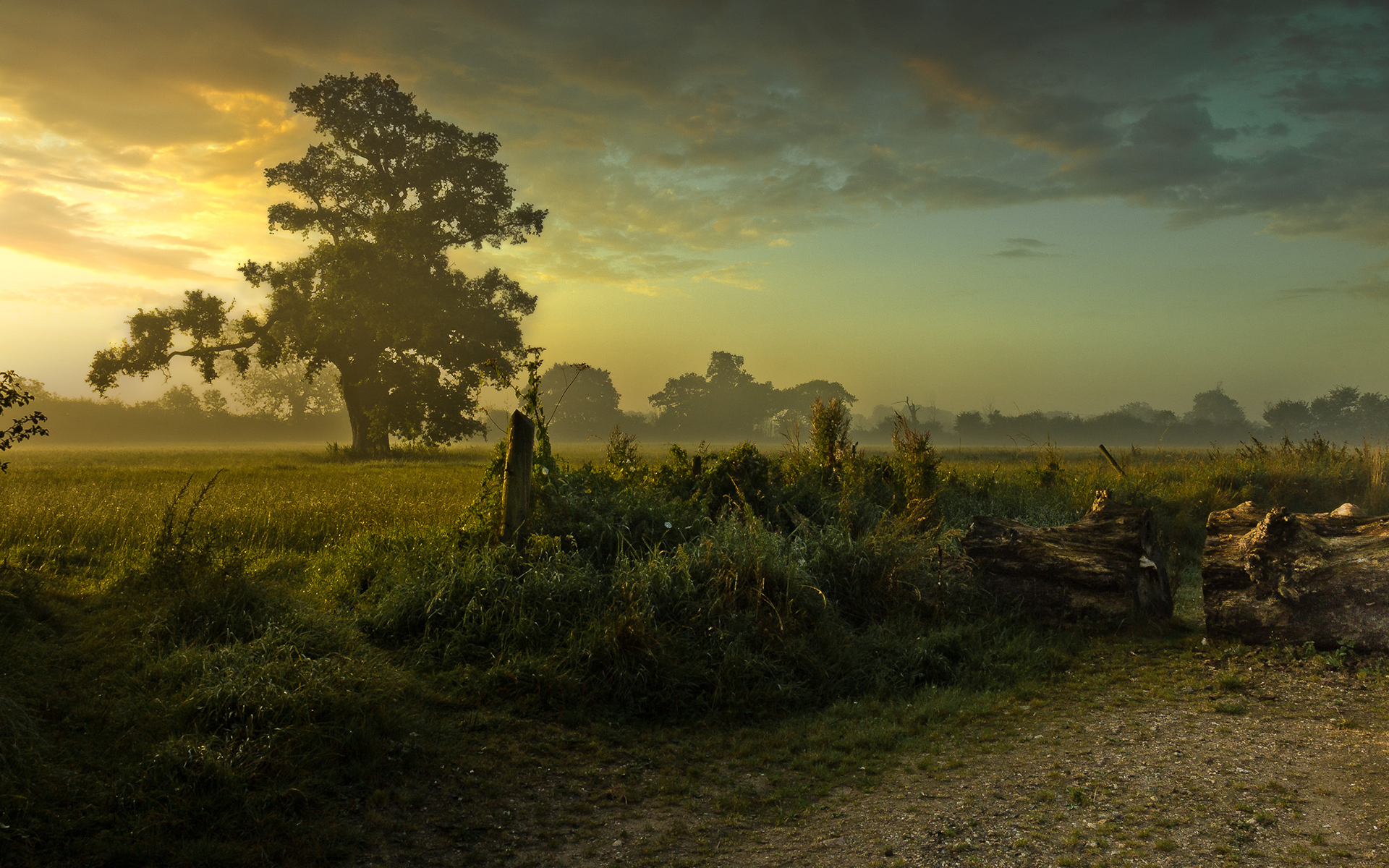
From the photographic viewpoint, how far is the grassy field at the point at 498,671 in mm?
4613

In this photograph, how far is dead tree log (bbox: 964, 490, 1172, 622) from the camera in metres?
8.68

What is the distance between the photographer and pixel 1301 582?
25.4 ft

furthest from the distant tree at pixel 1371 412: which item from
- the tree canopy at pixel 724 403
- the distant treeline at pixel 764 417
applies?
the tree canopy at pixel 724 403

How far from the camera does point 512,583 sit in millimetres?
7477

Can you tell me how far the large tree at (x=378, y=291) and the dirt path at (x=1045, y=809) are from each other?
29.3 metres

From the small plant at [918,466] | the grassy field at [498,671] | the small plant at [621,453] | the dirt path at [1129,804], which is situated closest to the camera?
the dirt path at [1129,804]

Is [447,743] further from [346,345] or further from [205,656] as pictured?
[346,345]

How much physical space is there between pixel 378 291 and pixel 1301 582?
31.2m

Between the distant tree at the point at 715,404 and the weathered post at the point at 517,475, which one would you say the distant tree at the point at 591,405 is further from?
the weathered post at the point at 517,475

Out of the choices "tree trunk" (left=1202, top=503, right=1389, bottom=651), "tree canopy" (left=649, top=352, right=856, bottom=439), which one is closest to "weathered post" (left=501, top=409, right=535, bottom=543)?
"tree trunk" (left=1202, top=503, right=1389, bottom=651)

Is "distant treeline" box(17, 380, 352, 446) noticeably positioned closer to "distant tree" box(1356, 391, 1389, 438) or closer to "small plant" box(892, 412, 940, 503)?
"small plant" box(892, 412, 940, 503)

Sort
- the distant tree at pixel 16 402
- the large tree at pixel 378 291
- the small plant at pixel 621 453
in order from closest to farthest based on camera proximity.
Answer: the distant tree at pixel 16 402, the small plant at pixel 621 453, the large tree at pixel 378 291

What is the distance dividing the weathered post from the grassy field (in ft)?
1.07

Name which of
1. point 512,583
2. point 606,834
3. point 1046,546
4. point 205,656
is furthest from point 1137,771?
point 205,656
